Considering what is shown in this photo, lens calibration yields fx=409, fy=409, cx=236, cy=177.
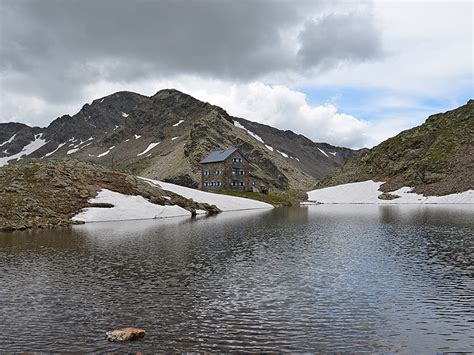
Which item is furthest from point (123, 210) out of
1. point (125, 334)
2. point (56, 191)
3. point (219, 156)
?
point (219, 156)

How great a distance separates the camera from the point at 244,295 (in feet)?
73.9

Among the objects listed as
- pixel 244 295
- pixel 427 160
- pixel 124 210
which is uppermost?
pixel 427 160

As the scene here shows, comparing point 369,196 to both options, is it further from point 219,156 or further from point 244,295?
point 244,295

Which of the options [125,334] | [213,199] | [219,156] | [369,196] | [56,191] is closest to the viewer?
[125,334]

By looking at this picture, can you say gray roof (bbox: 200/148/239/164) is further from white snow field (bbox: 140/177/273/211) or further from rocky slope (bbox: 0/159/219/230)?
rocky slope (bbox: 0/159/219/230)

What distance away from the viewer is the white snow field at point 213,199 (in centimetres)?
10131

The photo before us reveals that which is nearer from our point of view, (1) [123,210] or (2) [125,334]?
(2) [125,334]

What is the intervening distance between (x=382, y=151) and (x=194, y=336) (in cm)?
16621

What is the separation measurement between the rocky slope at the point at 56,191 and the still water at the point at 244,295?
2374 centimetres

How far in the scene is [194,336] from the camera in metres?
16.5

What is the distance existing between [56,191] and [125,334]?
6421cm

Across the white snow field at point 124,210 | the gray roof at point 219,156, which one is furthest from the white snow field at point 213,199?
the gray roof at point 219,156

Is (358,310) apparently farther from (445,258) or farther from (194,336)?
(445,258)

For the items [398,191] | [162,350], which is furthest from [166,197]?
[398,191]
